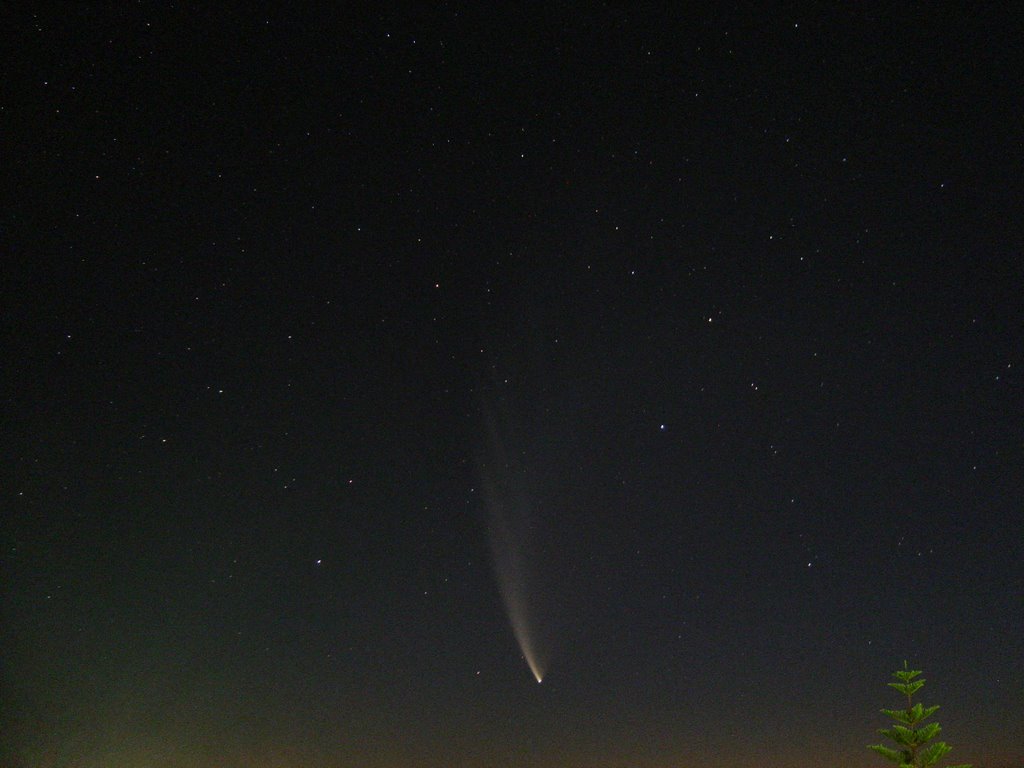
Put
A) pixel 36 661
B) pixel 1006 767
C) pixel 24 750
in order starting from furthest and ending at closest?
pixel 1006 767 → pixel 24 750 → pixel 36 661

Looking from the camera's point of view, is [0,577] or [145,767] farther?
[145,767]

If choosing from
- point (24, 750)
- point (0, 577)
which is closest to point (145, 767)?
point (24, 750)

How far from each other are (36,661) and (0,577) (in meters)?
3.42

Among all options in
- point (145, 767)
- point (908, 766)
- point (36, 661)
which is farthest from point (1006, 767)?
point (36, 661)

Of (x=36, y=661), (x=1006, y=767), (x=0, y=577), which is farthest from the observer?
(x=1006, y=767)

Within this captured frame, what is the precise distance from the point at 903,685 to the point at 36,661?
62.5ft

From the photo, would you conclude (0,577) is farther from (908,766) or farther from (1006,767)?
(1006,767)

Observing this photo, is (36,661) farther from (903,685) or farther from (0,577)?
(903,685)

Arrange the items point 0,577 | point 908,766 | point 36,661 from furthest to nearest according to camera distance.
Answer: point 36,661, point 0,577, point 908,766

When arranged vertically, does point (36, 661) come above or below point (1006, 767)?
above

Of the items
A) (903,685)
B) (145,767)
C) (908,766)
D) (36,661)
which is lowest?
(908,766)

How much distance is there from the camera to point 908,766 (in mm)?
13117

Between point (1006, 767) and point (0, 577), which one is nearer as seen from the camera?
point (0, 577)

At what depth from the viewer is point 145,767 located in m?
20.4
